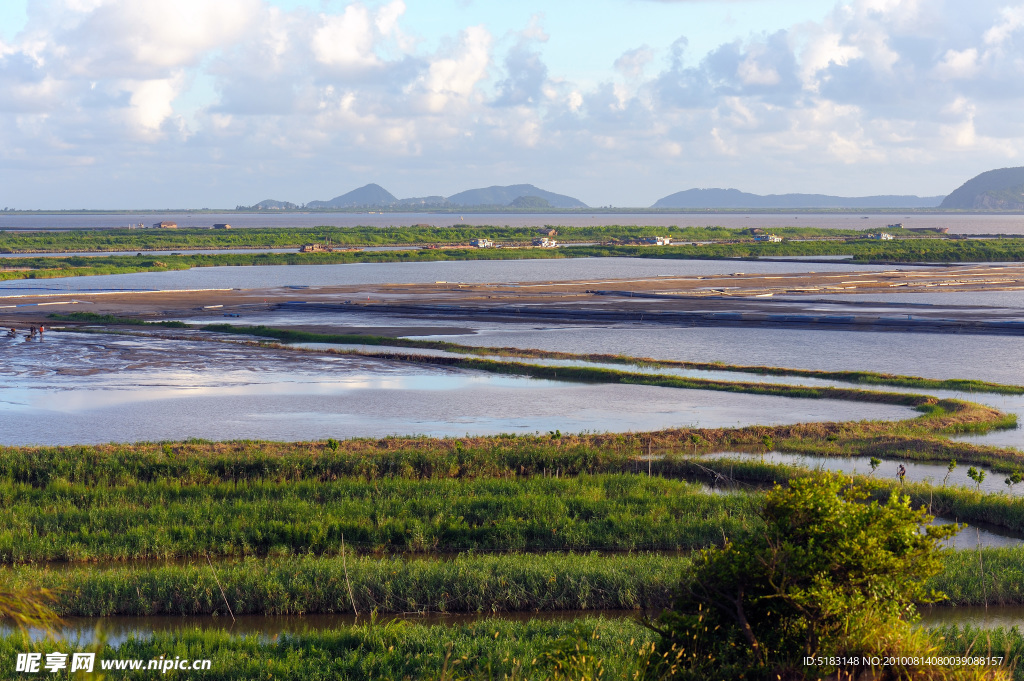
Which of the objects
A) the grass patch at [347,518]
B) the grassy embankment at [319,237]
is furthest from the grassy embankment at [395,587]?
the grassy embankment at [319,237]

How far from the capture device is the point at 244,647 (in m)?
11.2

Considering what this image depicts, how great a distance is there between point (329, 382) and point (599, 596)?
2222 cm

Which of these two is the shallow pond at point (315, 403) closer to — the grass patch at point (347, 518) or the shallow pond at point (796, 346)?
the grass patch at point (347, 518)

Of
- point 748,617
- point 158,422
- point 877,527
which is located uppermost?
point 877,527

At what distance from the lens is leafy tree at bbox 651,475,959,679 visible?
7762mm

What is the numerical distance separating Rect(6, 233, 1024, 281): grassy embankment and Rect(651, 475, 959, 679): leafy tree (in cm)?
9417

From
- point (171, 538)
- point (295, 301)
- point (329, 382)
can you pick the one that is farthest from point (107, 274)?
point (171, 538)

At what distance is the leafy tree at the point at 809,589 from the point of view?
7762 millimetres

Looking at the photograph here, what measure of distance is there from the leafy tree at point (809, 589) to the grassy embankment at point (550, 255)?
9417 cm

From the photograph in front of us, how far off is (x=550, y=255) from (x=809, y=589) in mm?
124514

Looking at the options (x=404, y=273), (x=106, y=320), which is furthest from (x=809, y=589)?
(x=404, y=273)

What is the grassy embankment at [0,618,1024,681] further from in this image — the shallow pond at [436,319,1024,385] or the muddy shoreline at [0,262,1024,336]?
the muddy shoreline at [0,262,1024,336]

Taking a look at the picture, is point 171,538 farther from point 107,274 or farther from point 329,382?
point 107,274

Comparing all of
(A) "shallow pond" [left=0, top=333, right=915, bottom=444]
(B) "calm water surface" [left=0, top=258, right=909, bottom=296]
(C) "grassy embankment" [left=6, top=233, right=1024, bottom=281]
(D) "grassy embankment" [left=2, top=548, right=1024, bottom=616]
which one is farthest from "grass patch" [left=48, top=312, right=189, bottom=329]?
(C) "grassy embankment" [left=6, top=233, right=1024, bottom=281]
